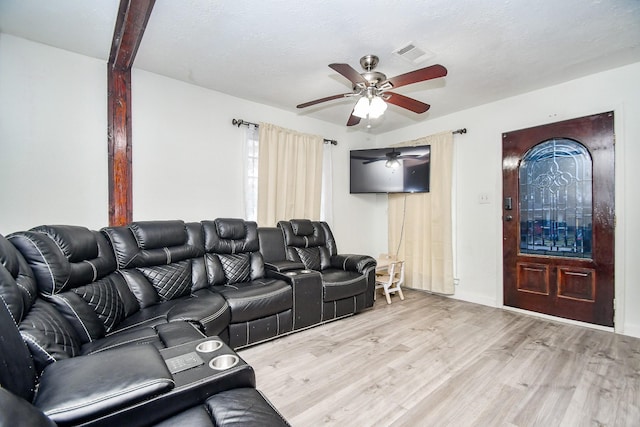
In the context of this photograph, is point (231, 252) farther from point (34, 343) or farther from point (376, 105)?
point (376, 105)

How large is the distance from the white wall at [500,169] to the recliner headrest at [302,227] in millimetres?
2094

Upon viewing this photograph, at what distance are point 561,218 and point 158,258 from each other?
13.6 ft

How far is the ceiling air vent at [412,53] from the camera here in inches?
93.7

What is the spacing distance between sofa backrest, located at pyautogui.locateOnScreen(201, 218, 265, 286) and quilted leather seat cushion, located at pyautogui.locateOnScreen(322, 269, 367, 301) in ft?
2.42

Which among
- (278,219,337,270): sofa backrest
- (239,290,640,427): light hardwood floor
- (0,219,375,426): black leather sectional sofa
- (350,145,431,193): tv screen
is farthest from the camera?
(350,145,431,193): tv screen

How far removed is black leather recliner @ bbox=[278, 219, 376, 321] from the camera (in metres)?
3.09

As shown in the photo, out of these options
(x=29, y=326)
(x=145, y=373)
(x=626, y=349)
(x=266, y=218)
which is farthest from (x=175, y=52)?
(x=626, y=349)

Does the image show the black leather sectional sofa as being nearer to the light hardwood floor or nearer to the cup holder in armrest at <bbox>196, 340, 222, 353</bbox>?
the cup holder in armrest at <bbox>196, 340, 222, 353</bbox>

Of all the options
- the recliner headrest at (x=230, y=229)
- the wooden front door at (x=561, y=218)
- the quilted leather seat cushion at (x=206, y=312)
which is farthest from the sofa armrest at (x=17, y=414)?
the wooden front door at (x=561, y=218)

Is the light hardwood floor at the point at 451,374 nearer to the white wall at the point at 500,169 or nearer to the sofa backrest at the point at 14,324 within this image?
the white wall at the point at 500,169

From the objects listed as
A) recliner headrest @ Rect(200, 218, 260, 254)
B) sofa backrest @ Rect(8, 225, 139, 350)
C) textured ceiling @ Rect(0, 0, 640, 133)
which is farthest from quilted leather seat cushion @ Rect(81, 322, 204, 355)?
textured ceiling @ Rect(0, 0, 640, 133)

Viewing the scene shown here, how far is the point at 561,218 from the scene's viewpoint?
311 cm

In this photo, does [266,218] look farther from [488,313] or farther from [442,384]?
[488,313]

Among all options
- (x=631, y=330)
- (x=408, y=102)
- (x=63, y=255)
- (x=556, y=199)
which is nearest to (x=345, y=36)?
(x=408, y=102)
